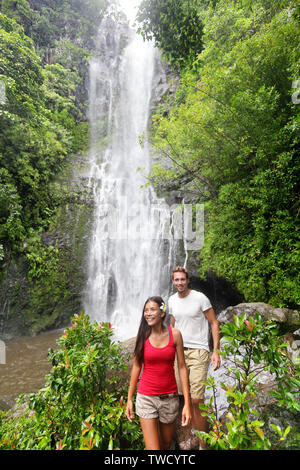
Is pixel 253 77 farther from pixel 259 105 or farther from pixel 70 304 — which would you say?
pixel 70 304

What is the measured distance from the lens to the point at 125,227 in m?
10.7

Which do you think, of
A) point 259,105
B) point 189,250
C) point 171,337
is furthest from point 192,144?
point 171,337

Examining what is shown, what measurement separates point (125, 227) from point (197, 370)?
886 cm

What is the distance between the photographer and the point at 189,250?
817cm

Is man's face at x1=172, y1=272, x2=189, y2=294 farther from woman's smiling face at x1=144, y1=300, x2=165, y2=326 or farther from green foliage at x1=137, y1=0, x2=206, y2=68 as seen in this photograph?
green foliage at x1=137, y1=0, x2=206, y2=68

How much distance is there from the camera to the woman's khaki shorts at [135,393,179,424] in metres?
1.75

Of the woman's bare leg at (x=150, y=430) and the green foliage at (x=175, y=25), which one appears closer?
the woman's bare leg at (x=150, y=430)

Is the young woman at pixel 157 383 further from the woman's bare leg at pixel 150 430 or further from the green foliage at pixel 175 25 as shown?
the green foliage at pixel 175 25

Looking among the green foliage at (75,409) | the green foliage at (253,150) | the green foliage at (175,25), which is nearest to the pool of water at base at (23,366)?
the green foliage at (75,409)

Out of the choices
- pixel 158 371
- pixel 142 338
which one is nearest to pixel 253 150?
pixel 142 338

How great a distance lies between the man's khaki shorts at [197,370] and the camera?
2186mm

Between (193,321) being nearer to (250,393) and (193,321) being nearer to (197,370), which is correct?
(197,370)

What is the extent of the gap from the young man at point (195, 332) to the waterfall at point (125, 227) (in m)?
5.23

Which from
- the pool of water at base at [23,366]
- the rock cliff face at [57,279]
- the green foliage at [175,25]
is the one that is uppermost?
the green foliage at [175,25]
